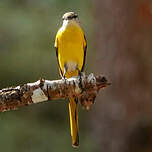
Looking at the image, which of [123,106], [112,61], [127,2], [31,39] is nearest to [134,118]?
[123,106]

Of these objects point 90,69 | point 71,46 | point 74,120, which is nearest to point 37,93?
point 74,120

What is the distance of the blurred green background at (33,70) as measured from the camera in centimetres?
1010

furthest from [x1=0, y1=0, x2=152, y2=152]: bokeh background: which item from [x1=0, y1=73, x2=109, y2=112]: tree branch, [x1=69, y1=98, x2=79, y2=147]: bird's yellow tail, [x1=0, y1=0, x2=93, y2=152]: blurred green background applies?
[x1=0, y1=73, x2=109, y2=112]: tree branch

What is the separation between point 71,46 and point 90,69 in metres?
4.23

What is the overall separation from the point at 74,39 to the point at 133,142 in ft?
3.89

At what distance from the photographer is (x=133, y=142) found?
20.6 ft

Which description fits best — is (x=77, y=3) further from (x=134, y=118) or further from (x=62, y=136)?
(x=134, y=118)

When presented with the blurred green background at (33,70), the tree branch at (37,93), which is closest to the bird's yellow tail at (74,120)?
the tree branch at (37,93)

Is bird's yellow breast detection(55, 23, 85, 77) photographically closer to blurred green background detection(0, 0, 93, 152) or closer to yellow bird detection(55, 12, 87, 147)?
yellow bird detection(55, 12, 87, 147)

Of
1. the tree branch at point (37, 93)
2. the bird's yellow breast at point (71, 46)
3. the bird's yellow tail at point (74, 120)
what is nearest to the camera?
the tree branch at point (37, 93)

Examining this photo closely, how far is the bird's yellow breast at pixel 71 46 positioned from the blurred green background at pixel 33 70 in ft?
12.7

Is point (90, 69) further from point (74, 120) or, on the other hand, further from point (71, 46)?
point (74, 120)

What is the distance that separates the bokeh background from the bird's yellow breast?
1.67 feet

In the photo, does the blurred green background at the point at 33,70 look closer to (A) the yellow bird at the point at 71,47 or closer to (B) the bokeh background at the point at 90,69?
(B) the bokeh background at the point at 90,69
